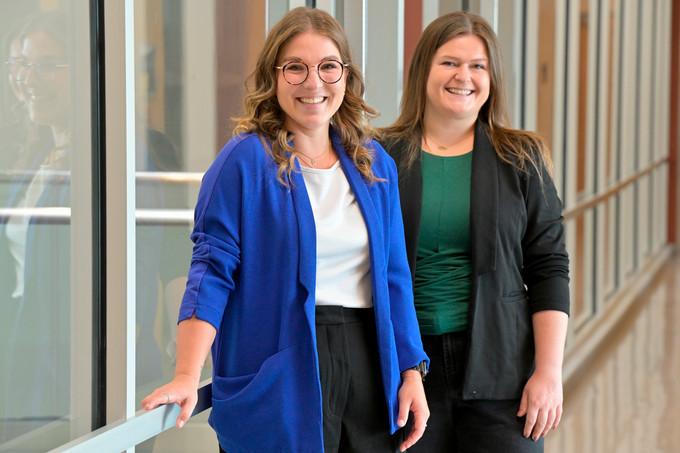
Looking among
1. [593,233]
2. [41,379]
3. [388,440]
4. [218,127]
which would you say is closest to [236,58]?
[218,127]

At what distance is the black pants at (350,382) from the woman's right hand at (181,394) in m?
0.25

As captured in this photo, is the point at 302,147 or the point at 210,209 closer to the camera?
the point at 210,209

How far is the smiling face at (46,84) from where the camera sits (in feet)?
4.90

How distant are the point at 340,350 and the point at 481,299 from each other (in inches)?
20.4

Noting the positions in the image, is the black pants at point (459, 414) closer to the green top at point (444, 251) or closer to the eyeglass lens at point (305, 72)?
the green top at point (444, 251)

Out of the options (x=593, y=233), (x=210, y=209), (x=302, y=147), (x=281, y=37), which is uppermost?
(x=281, y=37)

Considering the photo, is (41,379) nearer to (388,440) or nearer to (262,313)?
(262,313)

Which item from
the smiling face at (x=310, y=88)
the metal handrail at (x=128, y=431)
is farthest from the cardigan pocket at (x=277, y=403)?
the smiling face at (x=310, y=88)

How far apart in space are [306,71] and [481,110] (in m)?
0.71

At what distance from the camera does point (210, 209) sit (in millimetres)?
1335

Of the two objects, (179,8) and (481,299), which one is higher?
(179,8)

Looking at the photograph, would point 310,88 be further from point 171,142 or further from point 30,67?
point 171,142

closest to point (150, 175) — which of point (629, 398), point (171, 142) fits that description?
point (171, 142)

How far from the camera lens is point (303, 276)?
1.35 m
